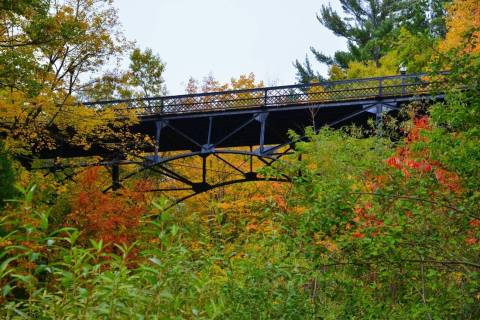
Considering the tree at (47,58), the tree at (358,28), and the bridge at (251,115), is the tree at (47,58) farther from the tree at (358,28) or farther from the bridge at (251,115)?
the tree at (358,28)

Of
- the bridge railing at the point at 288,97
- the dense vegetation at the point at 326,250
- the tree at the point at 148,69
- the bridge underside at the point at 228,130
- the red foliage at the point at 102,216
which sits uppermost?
the tree at the point at 148,69

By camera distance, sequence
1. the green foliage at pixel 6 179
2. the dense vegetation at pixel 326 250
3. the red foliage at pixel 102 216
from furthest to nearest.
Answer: the red foliage at pixel 102 216, the green foliage at pixel 6 179, the dense vegetation at pixel 326 250

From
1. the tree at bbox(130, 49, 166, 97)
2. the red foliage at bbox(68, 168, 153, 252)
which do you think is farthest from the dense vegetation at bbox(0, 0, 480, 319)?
the tree at bbox(130, 49, 166, 97)

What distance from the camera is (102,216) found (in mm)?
15484

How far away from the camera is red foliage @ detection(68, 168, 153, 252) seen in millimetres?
14867

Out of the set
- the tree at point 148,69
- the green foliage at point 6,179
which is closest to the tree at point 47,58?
the green foliage at point 6,179

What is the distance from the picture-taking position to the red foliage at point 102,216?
14867 millimetres

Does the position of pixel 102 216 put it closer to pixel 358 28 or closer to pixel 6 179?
pixel 6 179

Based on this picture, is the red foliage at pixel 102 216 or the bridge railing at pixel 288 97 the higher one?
the bridge railing at pixel 288 97

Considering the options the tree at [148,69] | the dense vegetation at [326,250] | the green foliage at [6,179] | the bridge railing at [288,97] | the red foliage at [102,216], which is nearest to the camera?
the dense vegetation at [326,250]

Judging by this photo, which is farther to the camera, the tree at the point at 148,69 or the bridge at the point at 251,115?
the tree at the point at 148,69

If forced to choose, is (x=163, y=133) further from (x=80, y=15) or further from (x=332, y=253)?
(x=332, y=253)

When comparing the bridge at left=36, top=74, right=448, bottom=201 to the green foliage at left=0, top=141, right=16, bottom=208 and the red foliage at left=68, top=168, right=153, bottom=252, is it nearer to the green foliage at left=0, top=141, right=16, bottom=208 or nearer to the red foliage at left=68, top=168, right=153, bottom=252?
the red foliage at left=68, top=168, right=153, bottom=252

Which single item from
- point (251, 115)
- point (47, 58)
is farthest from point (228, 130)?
point (47, 58)
